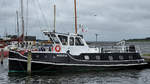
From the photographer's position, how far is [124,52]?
89.8 feet

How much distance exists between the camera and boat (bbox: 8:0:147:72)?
76.1ft

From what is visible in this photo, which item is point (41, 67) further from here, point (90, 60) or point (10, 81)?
point (90, 60)

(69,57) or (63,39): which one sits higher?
(63,39)

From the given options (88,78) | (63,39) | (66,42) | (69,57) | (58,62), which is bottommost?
(88,78)

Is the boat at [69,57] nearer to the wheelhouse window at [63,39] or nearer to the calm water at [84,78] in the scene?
the wheelhouse window at [63,39]

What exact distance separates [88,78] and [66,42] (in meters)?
4.99

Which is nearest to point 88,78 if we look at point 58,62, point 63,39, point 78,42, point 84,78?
point 84,78

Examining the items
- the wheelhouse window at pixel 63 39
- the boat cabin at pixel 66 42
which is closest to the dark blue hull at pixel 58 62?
the boat cabin at pixel 66 42

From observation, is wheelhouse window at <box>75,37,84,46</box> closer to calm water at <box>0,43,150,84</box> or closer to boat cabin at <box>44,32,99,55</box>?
boat cabin at <box>44,32,99,55</box>

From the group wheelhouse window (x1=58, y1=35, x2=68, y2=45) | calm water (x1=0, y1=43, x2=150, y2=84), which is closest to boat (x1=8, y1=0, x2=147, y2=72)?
wheelhouse window (x1=58, y1=35, x2=68, y2=45)

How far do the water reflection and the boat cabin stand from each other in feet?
9.03

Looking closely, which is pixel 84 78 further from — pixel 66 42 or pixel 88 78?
pixel 66 42

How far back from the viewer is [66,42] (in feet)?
81.6

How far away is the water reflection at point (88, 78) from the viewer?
67.8 feet
